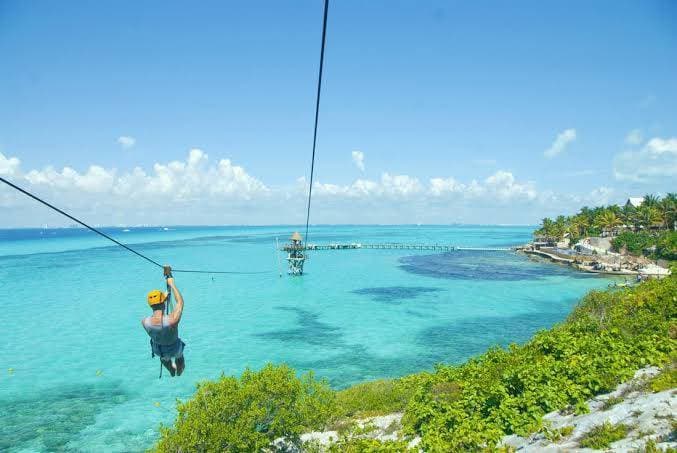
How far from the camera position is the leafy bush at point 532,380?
9.63 m

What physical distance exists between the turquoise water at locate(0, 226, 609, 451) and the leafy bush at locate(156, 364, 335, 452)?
849 cm

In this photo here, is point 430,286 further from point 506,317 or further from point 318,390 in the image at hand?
point 318,390

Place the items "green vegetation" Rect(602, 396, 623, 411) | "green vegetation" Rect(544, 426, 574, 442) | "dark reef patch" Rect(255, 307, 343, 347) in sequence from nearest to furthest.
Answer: "green vegetation" Rect(544, 426, 574, 442) → "green vegetation" Rect(602, 396, 623, 411) → "dark reef patch" Rect(255, 307, 343, 347)

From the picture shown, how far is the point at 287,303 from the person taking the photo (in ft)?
169

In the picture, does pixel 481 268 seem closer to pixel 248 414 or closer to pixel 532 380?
pixel 532 380

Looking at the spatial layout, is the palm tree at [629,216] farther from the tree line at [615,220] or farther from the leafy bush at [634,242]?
the leafy bush at [634,242]

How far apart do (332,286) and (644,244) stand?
55.6 metres

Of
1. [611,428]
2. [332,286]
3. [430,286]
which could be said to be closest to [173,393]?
[611,428]

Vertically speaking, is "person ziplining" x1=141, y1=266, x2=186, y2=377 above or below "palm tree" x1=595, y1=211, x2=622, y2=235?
below

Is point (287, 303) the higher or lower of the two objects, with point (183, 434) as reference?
lower

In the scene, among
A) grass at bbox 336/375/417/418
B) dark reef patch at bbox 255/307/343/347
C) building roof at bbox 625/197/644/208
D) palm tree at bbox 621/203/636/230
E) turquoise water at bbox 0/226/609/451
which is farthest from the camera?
building roof at bbox 625/197/644/208

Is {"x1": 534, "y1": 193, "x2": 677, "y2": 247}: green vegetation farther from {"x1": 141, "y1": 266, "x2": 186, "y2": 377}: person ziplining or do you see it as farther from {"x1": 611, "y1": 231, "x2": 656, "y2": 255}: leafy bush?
{"x1": 141, "y1": 266, "x2": 186, "y2": 377}: person ziplining

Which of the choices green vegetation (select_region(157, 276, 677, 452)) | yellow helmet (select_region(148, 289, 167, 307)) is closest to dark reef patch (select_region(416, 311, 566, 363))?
green vegetation (select_region(157, 276, 677, 452))

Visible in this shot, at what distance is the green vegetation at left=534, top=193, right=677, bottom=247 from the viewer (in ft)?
253
